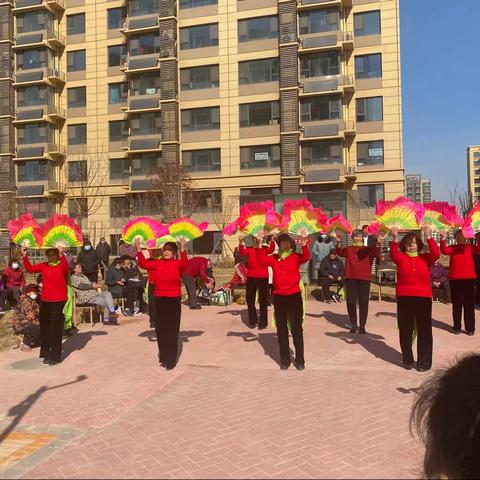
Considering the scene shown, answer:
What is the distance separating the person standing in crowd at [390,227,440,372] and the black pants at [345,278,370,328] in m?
2.05

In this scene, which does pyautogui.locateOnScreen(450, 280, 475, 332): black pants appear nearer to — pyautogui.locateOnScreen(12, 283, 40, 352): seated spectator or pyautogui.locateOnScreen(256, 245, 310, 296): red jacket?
pyautogui.locateOnScreen(256, 245, 310, 296): red jacket

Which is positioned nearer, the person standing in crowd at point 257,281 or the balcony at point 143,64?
the person standing in crowd at point 257,281

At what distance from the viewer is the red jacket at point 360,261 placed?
9008 mm

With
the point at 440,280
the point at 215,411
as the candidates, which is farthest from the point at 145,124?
the point at 215,411

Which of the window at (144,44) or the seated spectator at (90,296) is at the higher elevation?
the window at (144,44)

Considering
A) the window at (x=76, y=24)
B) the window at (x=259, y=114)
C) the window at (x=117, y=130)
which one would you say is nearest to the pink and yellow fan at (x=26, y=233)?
the window at (x=259, y=114)

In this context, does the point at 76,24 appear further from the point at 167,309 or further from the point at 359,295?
the point at 167,309

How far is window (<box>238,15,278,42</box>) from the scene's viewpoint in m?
37.0

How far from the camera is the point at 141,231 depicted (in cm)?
962

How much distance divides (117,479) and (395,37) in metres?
37.9

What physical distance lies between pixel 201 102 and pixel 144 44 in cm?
724

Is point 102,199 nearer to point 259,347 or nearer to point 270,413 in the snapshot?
point 259,347

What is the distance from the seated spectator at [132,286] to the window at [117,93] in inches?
1227

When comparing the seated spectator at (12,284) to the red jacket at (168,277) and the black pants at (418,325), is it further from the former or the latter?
the black pants at (418,325)
